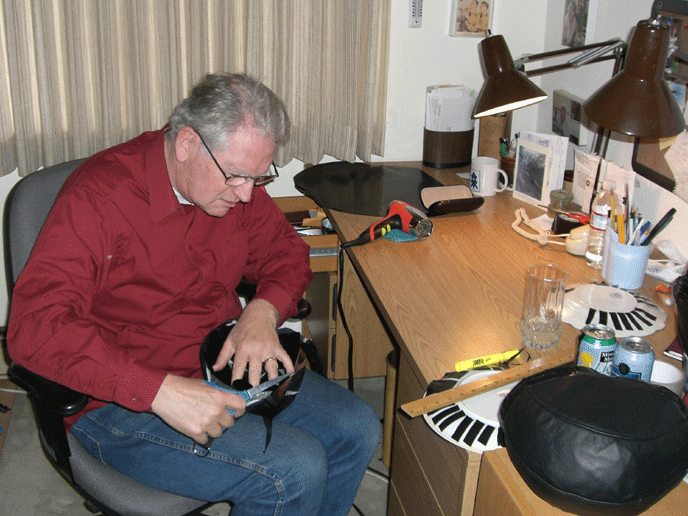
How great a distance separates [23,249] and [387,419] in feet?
3.62

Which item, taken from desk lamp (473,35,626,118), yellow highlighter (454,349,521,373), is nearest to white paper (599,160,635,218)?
desk lamp (473,35,626,118)

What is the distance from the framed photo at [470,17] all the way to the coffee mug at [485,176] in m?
0.56

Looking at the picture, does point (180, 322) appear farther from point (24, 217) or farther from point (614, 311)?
point (614, 311)

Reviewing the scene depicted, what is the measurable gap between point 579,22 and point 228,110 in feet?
4.33

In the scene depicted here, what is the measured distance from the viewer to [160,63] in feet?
6.93

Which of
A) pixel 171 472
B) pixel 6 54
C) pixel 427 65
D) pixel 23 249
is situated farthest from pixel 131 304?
pixel 427 65

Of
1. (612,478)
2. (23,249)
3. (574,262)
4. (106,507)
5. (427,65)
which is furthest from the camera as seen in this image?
(427,65)

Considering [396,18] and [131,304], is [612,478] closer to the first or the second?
[131,304]

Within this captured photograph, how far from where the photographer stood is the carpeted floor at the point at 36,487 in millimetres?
1867

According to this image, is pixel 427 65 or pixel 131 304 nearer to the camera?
pixel 131 304

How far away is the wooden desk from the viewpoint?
117cm

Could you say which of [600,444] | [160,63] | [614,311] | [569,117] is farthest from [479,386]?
[160,63]

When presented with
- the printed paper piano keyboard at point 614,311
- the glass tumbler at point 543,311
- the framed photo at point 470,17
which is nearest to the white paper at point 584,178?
the printed paper piano keyboard at point 614,311

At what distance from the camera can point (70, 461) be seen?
1.23 meters
